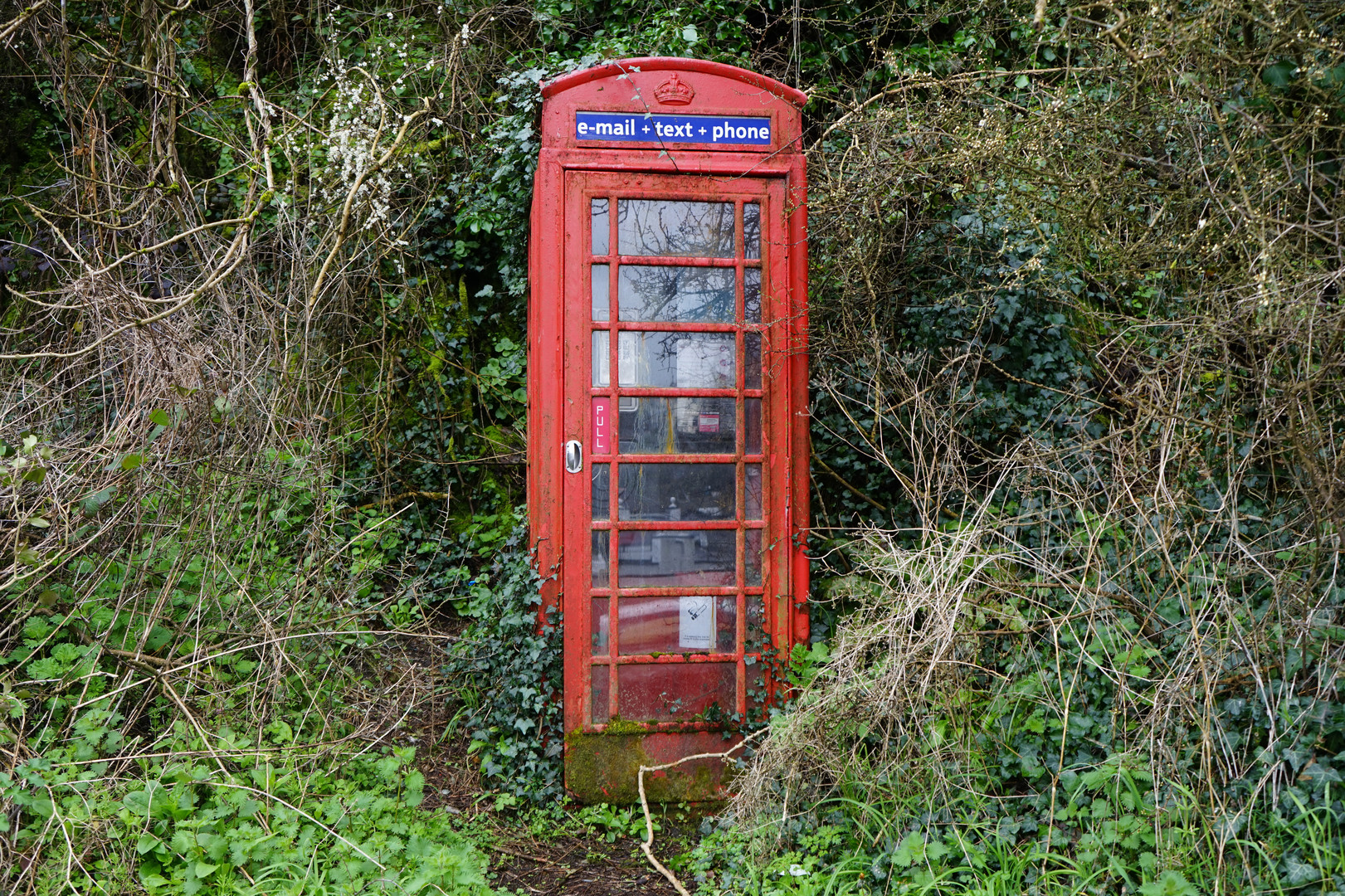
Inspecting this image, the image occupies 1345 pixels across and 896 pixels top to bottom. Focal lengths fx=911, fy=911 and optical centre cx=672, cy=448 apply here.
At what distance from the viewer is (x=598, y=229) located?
12.7 ft

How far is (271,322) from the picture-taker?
4434mm

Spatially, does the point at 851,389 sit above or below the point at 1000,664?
above

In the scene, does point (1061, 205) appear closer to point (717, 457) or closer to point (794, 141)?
point (794, 141)

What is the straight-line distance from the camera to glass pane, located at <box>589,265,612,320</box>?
12.8 feet

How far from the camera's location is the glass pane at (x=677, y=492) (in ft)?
12.8

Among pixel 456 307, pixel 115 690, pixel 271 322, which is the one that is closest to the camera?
pixel 115 690

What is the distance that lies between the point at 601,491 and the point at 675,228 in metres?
1.17

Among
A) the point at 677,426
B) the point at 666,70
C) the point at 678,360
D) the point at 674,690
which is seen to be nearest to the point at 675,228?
the point at 678,360

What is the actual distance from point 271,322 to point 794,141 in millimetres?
2626

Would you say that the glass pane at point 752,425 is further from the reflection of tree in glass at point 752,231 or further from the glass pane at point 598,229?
the glass pane at point 598,229

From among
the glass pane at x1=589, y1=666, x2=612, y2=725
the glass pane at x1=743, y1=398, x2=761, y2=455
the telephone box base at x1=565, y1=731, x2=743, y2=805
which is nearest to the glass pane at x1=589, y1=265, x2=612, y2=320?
the glass pane at x1=743, y1=398, x2=761, y2=455

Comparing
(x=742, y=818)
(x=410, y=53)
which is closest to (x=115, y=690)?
(x=742, y=818)

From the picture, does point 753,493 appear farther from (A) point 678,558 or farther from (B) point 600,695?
(B) point 600,695

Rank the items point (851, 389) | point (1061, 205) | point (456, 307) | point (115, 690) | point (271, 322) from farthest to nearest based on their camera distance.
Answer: point (456, 307), point (851, 389), point (271, 322), point (1061, 205), point (115, 690)
